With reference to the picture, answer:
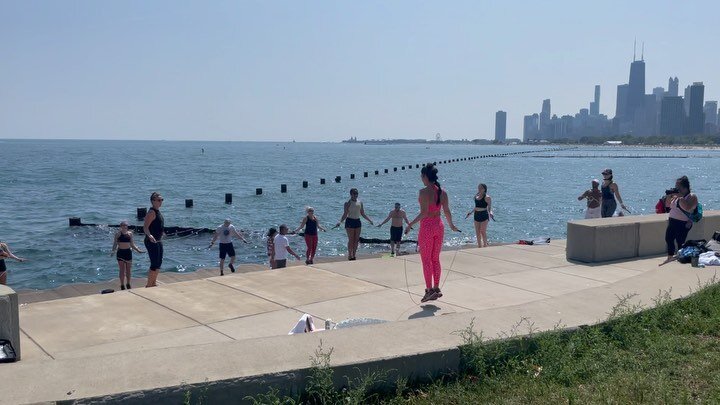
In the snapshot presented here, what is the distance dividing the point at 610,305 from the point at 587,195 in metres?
8.86

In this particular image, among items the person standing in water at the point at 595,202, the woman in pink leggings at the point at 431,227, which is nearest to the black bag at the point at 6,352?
the woman in pink leggings at the point at 431,227

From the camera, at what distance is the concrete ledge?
1053 centimetres

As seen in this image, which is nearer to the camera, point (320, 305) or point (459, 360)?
point (459, 360)

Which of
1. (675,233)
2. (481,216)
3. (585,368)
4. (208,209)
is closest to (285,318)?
(585,368)

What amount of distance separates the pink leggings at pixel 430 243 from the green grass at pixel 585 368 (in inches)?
83.2

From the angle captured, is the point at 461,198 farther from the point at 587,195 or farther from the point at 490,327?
the point at 490,327

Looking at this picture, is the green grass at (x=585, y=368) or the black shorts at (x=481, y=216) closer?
the green grass at (x=585, y=368)

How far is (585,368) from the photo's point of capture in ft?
16.6

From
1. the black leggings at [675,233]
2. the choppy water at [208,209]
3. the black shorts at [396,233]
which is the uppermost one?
the black leggings at [675,233]

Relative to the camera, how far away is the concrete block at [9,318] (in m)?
5.35

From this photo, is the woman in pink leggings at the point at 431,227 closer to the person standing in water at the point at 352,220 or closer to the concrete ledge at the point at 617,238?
the concrete ledge at the point at 617,238

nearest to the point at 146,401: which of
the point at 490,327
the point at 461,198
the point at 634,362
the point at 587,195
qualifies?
the point at 490,327

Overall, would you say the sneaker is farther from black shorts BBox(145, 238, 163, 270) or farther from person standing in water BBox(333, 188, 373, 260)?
person standing in water BBox(333, 188, 373, 260)

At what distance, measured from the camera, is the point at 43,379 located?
4.05 meters
